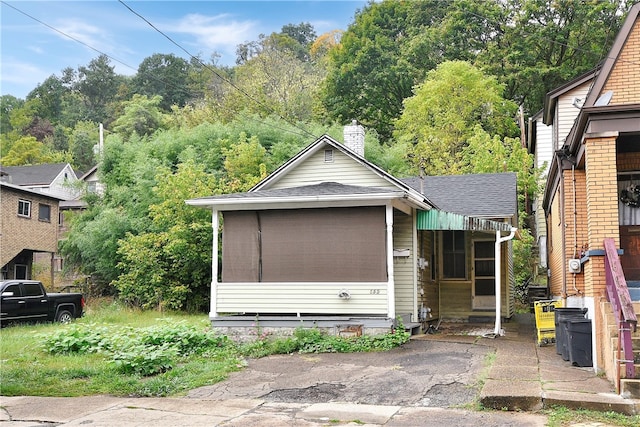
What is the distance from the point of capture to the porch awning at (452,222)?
46.6 feet

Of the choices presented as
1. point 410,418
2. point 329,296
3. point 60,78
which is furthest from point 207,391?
point 60,78

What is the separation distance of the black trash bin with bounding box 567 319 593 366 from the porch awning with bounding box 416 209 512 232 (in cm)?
455

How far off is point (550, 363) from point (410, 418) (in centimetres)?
394

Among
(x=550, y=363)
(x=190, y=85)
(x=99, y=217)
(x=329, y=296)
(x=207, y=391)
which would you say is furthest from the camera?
(x=190, y=85)

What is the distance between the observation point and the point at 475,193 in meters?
18.0

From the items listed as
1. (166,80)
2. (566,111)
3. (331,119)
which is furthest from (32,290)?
(166,80)

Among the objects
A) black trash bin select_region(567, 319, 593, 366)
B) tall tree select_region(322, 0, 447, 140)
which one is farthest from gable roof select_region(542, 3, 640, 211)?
tall tree select_region(322, 0, 447, 140)

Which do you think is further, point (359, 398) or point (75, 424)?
point (359, 398)

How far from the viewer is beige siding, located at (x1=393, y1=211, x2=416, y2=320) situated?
14820 millimetres

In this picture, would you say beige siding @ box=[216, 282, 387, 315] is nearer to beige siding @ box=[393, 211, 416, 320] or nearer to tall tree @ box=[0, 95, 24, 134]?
beige siding @ box=[393, 211, 416, 320]

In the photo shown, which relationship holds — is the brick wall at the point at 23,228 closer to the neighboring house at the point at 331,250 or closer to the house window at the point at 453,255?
the neighboring house at the point at 331,250

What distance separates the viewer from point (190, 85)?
62156mm

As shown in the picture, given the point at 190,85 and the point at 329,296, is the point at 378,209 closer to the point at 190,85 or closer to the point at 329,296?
the point at 329,296

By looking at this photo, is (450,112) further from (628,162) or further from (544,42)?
(628,162)
